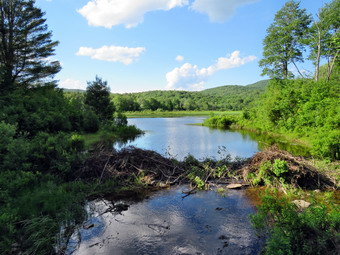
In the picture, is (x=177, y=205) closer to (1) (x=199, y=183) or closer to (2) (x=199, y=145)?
(1) (x=199, y=183)

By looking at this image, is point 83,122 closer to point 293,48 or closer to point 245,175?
point 245,175

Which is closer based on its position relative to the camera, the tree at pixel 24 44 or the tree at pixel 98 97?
the tree at pixel 24 44

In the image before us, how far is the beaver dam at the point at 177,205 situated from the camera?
17.7 feet

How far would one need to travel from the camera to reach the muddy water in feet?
17.3

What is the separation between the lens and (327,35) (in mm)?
25672

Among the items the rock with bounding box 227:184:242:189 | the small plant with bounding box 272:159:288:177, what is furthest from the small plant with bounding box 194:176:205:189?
the small plant with bounding box 272:159:288:177

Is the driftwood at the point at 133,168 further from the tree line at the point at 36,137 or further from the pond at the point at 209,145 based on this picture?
the pond at the point at 209,145

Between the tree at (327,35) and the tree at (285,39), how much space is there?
7.63 feet

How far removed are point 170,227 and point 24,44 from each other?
27212 millimetres

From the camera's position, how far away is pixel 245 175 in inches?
402

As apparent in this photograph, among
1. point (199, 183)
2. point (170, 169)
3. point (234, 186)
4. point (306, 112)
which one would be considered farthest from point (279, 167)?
point (306, 112)

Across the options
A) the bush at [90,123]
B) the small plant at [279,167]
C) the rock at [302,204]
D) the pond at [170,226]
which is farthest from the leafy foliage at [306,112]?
the bush at [90,123]

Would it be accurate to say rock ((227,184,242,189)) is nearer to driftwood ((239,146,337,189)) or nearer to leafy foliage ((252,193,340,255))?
driftwood ((239,146,337,189))

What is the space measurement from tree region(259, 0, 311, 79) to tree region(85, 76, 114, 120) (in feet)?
81.1
